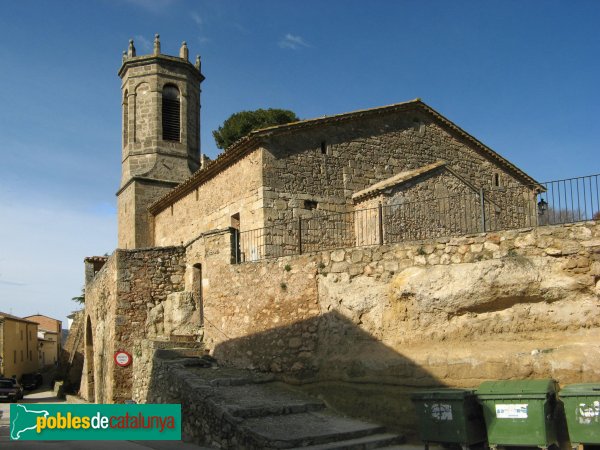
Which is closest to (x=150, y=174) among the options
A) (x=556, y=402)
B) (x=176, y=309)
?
(x=176, y=309)

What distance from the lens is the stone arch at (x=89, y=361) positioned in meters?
23.9

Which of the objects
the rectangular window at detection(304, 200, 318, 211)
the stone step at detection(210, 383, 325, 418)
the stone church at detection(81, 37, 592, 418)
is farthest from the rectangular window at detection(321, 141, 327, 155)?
the stone step at detection(210, 383, 325, 418)

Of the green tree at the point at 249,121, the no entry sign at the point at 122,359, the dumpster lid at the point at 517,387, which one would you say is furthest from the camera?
the green tree at the point at 249,121

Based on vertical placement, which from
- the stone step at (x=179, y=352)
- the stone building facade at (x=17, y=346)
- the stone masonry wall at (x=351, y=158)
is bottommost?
the stone building facade at (x=17, y=346)

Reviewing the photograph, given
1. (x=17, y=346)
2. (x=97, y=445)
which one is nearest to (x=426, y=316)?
(x=97, y=445)

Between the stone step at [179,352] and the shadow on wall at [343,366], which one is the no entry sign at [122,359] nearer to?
the stone step at [179,352]

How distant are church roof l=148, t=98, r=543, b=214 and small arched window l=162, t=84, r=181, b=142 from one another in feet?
13.2

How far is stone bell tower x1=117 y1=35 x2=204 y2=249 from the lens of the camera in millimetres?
26953

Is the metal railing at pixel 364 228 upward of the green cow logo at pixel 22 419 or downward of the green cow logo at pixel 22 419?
upward

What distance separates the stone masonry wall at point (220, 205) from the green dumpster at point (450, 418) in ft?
27.9

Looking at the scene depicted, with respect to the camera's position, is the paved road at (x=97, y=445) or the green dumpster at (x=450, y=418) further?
the paved road at (x=97, y=445)

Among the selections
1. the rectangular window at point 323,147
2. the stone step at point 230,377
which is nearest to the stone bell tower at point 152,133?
the rectangular window at point 323,147

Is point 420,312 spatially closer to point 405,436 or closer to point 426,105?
point 405,436

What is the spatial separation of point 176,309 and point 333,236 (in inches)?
190
